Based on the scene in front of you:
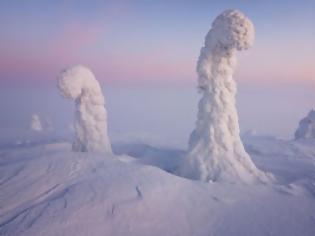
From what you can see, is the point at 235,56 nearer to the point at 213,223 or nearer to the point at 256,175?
the point at 256,175

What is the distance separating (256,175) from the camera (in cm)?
1487

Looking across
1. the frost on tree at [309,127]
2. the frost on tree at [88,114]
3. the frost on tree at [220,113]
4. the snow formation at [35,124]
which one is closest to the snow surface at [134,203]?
the frost on tree at [220,113]

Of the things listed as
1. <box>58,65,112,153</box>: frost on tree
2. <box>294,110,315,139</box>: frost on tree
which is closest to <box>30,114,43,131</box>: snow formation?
<box>58,65,112,153</box>: frost on tree

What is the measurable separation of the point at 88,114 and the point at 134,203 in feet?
35.0

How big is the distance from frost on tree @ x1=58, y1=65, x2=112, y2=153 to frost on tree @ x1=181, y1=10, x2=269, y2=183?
6.32m

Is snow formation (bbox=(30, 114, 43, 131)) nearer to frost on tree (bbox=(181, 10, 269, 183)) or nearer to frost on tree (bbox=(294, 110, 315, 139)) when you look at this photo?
frost on tree (bbox=(294, 110, 315, 139))

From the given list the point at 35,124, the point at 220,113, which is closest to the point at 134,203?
the point at 220,113

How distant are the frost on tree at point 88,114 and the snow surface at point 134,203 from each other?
5553 millimetres

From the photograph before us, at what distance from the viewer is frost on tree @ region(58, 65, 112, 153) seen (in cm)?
1927

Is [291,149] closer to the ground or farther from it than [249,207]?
closer to the ground

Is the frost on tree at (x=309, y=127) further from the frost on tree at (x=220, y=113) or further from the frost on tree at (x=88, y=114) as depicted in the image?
the frost on tree at (x=88, y=114)

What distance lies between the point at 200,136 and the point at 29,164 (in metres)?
7.91

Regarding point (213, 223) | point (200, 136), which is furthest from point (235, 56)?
point (213, 223)

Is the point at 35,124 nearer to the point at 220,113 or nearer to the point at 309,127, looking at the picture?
the point at 309,127
